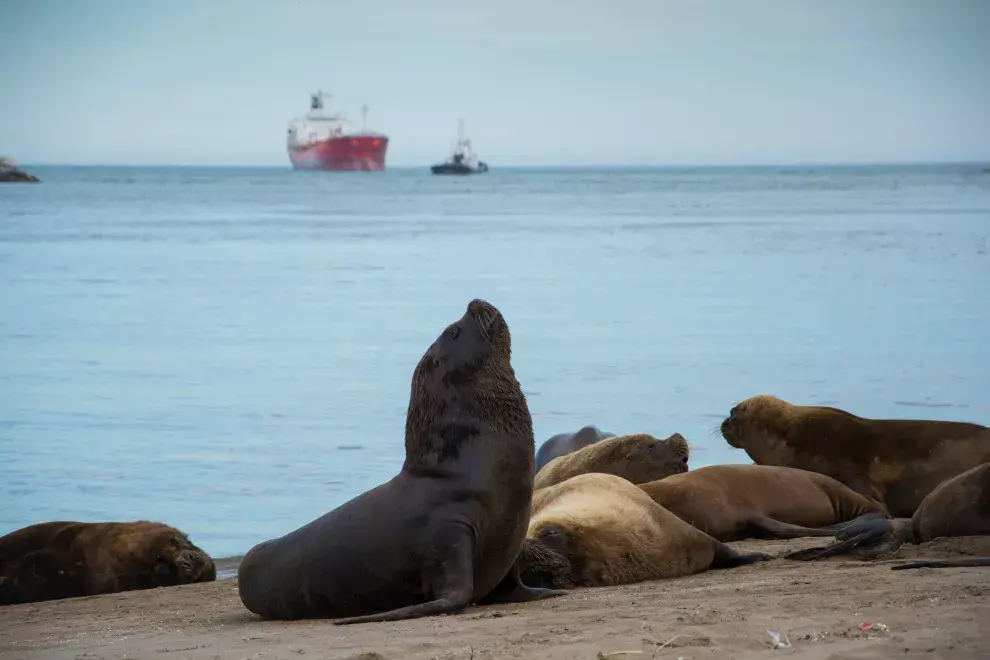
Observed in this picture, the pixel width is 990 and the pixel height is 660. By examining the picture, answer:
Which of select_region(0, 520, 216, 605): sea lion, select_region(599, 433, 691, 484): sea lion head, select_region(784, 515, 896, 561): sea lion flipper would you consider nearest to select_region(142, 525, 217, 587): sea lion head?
select_region(0, 520, 216, 605): sea lion

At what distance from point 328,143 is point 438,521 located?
131926 millimetres

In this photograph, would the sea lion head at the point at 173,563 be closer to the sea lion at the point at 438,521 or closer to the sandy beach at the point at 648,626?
the sandy beach at the point at 648,626

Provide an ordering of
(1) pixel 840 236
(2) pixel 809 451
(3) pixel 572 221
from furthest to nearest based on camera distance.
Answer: (3) pixel 572 221
(1) pixel 840 236
(2) pixel 809 451

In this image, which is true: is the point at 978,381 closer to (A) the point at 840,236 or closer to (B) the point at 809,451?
(B) the point at 809,451

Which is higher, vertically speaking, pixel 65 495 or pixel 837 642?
pixel 837 642

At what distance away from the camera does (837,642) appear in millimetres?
4387

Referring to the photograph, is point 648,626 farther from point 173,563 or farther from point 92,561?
point 92,561

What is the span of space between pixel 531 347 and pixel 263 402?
4901 mm

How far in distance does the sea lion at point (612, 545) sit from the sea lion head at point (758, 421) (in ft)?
8.79

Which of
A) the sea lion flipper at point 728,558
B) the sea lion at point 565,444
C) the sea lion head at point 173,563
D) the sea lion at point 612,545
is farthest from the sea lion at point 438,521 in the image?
the sea lion at point 565,444

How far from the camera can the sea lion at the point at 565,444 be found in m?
10.9

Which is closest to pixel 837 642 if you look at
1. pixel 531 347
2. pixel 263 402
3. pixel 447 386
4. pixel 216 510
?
pixel 447 386

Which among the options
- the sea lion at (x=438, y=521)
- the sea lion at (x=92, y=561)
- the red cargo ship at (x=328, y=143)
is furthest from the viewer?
the red cargo ship at (x=328, y=143)

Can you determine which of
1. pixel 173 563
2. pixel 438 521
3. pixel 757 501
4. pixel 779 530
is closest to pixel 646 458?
pixel 757 501
